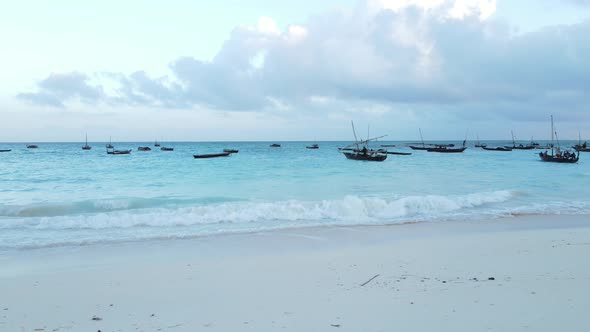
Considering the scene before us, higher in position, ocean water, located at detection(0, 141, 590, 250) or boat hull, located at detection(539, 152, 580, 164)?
boat hull, located at detection(539, 152, 580, 164)

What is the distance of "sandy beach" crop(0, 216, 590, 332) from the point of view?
462 centimetres

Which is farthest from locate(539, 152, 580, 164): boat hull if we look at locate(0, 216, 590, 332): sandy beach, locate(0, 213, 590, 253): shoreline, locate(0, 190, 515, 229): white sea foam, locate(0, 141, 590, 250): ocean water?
locate(0, 216, 590, 332): sandy beach

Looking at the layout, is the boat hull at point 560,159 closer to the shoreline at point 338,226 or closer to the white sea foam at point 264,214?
the white sea foam at point 264,214

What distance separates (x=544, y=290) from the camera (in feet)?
18.0

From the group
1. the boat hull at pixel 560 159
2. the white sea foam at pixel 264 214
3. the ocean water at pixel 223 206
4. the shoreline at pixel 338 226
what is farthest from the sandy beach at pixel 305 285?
the boat hull at pixel 560 159

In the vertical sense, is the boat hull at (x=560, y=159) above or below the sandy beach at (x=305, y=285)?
above

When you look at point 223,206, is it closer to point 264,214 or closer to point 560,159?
point 264,214

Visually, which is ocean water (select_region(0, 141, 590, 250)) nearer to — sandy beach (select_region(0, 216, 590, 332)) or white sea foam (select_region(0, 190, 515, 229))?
white sea foam (select_region(0, 190, 515, 229))

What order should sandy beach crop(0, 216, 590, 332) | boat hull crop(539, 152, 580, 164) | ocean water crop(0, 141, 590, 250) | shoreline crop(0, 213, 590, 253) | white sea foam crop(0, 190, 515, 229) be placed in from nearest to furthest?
sandy beach crop(0, 216, 590, 332)
shoreline crop(0, 213, 590, 253)
ocean water crop(0, 141, 590, 250)
white sea foam crop(0, 190, 515, 229)
boat hull crop(539, 152, 580, 164)

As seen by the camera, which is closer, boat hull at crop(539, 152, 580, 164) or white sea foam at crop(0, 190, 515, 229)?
white sea foam at crop(0, 190, 515, 229)

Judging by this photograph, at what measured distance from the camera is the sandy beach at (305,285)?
4617 millimetres

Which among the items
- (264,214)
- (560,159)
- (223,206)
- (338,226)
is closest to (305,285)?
(338,226)

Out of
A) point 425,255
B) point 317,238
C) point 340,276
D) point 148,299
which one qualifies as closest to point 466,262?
point 425,255

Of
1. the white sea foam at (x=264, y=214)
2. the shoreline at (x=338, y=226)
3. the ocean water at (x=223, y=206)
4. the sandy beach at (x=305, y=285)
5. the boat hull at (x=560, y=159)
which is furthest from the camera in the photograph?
the boat hull at (x=560, y=159)
